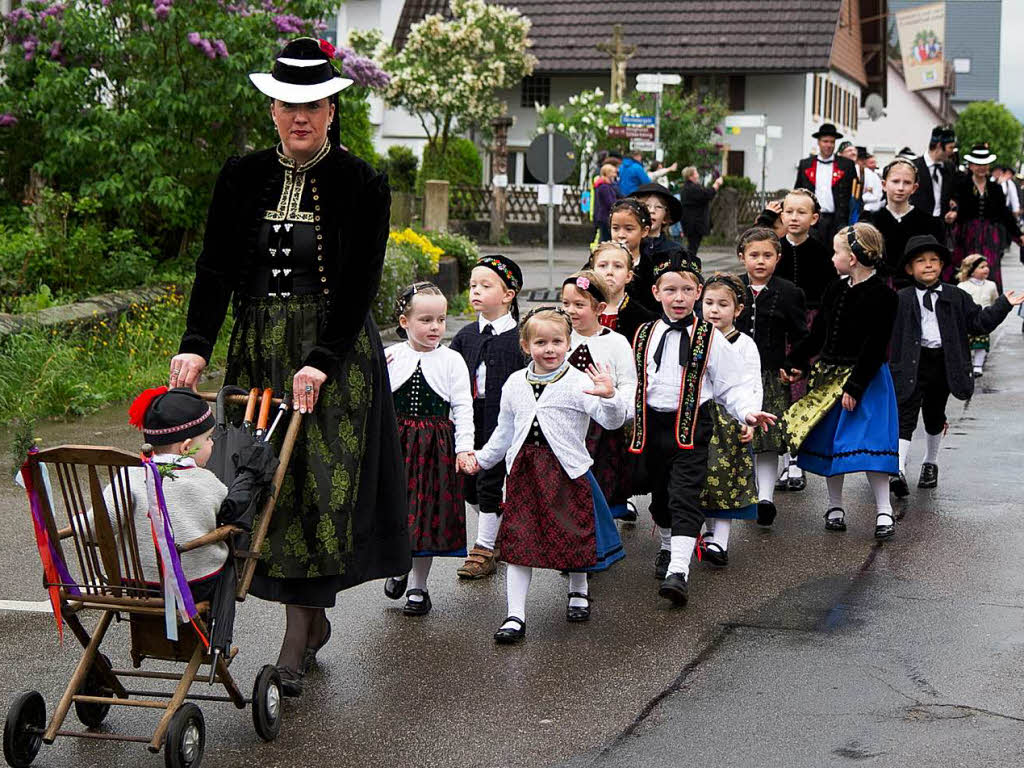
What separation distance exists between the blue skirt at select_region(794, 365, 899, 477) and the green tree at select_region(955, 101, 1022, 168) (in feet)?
321

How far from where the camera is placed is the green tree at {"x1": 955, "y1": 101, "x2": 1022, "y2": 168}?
338 ft

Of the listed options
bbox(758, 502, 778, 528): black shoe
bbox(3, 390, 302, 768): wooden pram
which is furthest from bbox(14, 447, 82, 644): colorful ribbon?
bbox(758, 502, 778, 528): black shoe

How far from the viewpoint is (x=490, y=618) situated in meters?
6.34

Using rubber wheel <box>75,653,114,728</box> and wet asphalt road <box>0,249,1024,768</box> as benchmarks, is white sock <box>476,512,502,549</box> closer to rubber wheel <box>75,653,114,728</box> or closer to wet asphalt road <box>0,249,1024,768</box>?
wet asphalt road <box>0,249,1024,768</box>

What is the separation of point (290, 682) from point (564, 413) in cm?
174

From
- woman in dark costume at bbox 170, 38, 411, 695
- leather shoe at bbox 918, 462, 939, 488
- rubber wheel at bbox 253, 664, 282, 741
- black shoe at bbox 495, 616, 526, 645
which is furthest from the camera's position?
leather shoe at bbox 918, 462, 939, 488

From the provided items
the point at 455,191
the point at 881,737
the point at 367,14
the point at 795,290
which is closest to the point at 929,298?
the point at 795,290

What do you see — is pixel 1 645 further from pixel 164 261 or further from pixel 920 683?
pixel 164 261

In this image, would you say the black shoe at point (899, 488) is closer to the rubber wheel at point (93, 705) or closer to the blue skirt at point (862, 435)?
the blue skirt at point (862, 435)

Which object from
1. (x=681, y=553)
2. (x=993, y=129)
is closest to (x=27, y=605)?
(x=681, y=553)

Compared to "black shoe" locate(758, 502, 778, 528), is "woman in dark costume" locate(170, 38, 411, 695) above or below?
above

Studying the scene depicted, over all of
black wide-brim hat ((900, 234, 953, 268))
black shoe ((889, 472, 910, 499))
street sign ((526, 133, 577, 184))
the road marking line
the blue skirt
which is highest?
street sign ((526, 133, 577, 184))

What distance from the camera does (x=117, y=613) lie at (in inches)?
178

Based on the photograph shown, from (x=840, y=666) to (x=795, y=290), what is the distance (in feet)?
10.9
